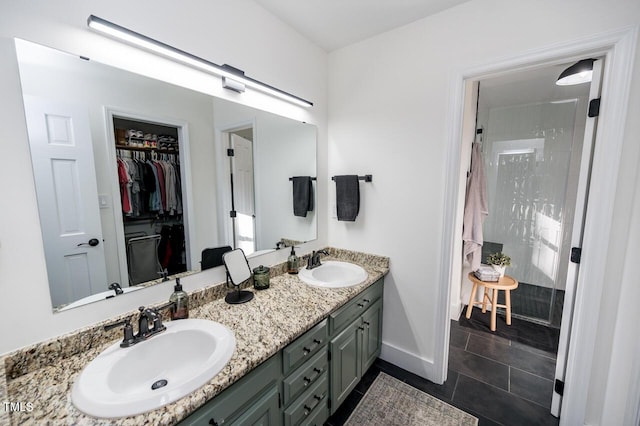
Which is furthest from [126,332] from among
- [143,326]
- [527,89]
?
[527,89]

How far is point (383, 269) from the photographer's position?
2.03 meters

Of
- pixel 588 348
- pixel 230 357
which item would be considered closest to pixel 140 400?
pixel 230 357

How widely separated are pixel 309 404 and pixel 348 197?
142cm

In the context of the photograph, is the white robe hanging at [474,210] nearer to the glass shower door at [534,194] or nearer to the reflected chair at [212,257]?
the glass shower door at [534,194]

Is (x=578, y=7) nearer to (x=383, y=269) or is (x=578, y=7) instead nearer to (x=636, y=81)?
(x=636, y=81)

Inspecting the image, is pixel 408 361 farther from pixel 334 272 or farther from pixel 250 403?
pixel 250 403

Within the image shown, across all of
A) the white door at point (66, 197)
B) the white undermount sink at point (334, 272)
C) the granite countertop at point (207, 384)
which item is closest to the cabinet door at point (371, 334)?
the white undermount sink at point (334, 272)

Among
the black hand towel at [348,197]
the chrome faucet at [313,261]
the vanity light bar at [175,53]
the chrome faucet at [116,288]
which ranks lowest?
the chrome faucet at [313,261]

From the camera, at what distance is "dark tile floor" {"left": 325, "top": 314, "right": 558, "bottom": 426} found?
5.46ft

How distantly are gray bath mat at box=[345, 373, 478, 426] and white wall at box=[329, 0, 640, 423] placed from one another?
0.23m

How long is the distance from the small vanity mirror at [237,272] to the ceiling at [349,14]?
1.58 meters

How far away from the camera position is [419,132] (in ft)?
5.96

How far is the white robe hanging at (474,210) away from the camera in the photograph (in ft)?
8.61

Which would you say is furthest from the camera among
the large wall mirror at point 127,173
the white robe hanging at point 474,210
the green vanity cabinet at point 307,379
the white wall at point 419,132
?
the white robe hanging at point 474,210
